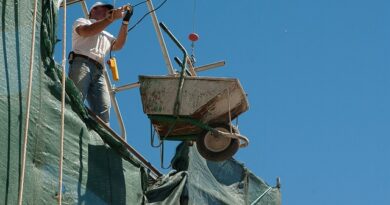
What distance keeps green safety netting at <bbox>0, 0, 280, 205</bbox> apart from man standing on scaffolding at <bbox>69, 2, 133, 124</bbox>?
2.17ft

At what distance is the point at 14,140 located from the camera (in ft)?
22.3

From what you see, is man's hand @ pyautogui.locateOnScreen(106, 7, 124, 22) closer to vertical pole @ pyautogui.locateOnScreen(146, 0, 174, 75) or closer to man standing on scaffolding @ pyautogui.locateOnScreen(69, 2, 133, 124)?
man standing on scaffolding @ pyautogui.locateOnScreen(69, 2, 133, 124)

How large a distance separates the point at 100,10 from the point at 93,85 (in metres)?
0.81

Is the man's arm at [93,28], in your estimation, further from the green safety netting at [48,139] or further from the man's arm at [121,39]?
the green safety netting at [48,139]

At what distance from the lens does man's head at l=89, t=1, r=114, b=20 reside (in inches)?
362

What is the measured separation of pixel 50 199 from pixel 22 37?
1.15 metres

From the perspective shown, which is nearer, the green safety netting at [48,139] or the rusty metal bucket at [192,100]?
the green safety netting at [48,139]

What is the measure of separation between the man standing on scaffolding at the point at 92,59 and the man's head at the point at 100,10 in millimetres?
156

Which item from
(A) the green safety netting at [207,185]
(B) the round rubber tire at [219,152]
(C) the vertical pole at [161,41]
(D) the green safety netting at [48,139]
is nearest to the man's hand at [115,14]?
(D) the green safety netting at [48,139]

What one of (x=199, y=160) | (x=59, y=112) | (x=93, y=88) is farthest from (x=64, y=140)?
(x=199, y=160)

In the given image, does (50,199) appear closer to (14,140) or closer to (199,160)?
(14,140)

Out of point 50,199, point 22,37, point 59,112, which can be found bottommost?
point 50,199

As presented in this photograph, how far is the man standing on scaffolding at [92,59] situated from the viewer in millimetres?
8688

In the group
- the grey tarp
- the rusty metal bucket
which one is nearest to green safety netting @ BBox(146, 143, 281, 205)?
the rusty metal bucket
